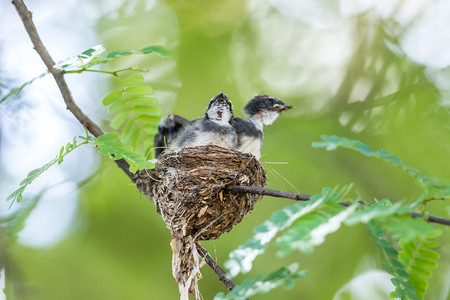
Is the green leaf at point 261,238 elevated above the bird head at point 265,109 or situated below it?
below

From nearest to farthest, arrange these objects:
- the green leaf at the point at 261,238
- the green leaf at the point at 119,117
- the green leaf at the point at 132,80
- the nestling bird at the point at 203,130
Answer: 1. the green leaf at the point at 261,238
2. the green leaf at the point at 132,80
3. the green leaf at the point at 119,117
4. the nestling bird at the point at 203,130

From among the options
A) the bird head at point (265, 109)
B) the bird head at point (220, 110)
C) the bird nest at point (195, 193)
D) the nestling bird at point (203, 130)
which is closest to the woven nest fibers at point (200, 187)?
the bird nest at point (195, 193)

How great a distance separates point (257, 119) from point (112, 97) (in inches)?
64.9

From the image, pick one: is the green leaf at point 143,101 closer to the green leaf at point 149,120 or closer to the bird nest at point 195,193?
the green leaf at point 149,120

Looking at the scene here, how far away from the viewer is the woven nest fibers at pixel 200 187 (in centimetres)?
319

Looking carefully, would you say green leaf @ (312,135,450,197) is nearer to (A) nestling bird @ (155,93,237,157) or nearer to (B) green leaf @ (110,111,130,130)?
(A) nestling bird @ (155,93,237,157)

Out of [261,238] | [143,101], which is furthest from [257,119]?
[261,238]

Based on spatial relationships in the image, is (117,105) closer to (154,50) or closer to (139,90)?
(139,90)

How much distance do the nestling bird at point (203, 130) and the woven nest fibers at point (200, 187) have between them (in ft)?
1.10

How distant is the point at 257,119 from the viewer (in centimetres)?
482

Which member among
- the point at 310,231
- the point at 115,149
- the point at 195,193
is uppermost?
the point at 115,149

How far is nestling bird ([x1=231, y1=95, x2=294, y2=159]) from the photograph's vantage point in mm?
4246

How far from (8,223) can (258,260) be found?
2.89 metres

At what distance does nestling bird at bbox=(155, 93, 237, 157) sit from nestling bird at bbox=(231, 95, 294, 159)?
143 millimetres
